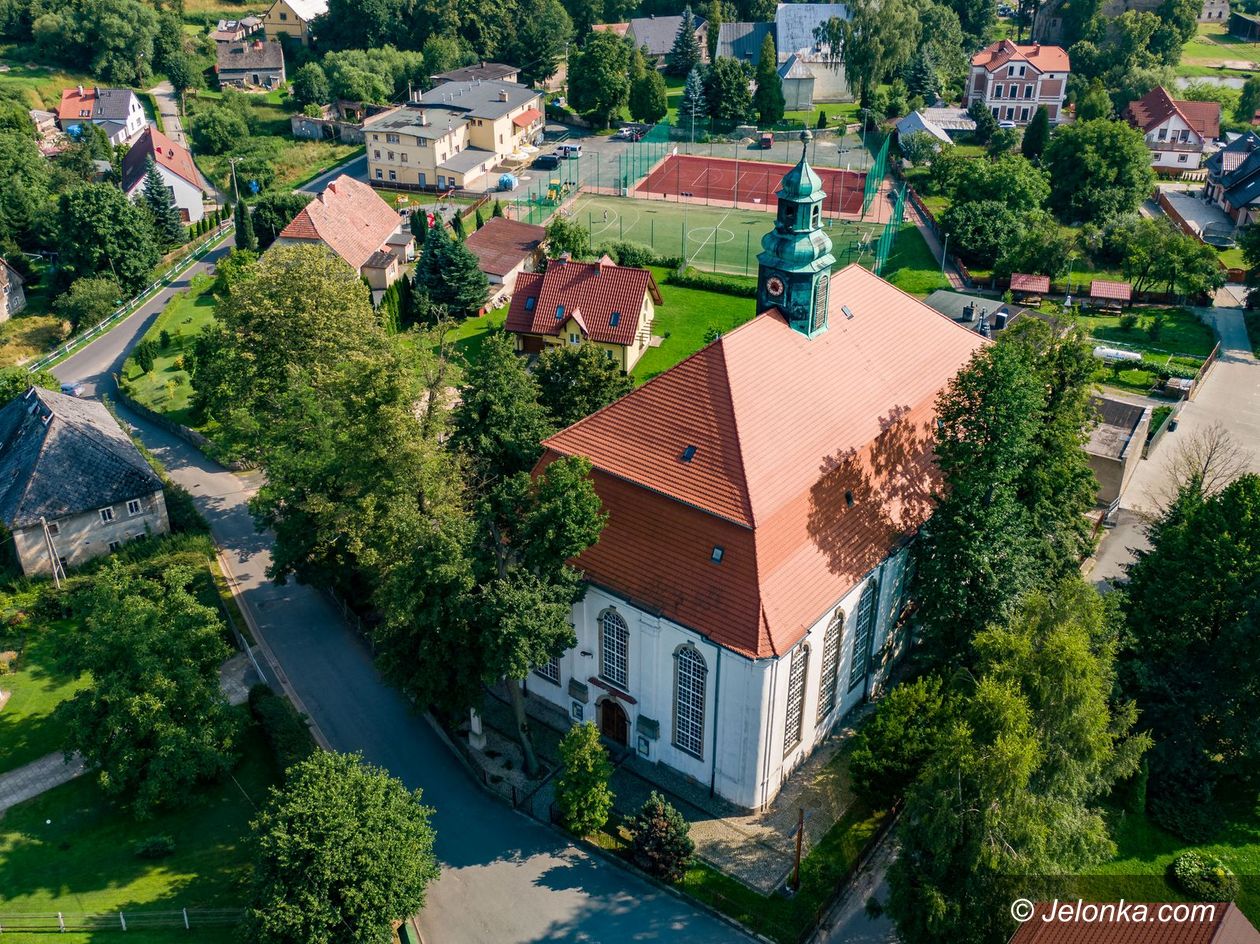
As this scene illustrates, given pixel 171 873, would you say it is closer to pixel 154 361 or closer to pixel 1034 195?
pixel 154 361

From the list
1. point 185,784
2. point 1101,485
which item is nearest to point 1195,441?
point 1101,485

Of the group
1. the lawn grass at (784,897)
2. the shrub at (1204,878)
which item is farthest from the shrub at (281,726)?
the shrub at (1204,878)

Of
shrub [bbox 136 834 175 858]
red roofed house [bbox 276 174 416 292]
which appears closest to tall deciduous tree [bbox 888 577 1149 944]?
shrub [bbox 136 834 175 858]

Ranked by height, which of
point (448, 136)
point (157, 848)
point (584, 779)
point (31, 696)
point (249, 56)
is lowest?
point (31, 696)

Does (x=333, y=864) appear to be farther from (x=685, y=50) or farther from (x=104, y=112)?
(x=685, y=50)

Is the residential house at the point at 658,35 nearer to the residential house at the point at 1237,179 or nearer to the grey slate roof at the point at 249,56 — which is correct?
the grey slate roof at the point at 249,56

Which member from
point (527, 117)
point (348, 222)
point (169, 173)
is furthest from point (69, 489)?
point (527, 117)
